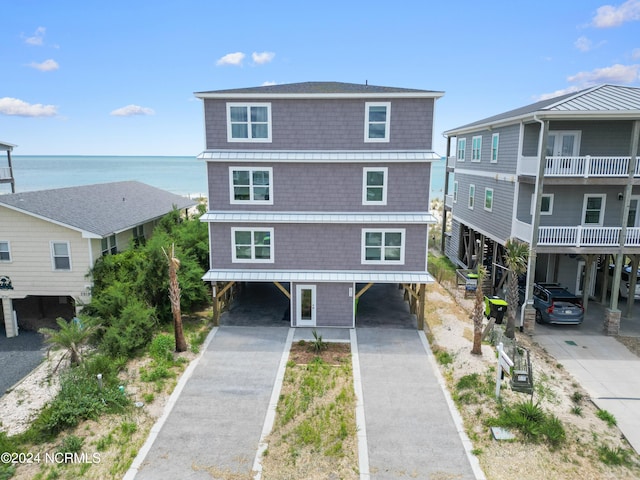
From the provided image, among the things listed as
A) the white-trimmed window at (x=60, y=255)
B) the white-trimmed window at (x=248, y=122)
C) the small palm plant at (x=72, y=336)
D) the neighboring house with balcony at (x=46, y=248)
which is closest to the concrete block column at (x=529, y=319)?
the white-trimmed window at (x=248, y=122)

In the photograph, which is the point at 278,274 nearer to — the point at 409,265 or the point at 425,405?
the point at 409,265

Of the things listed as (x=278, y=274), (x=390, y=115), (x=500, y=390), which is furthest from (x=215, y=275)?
(x=500, y=390)

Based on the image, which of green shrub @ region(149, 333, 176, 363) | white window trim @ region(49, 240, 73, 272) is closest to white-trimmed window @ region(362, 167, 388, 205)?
Result: green shrub @ region(149, 333, 176, 363)

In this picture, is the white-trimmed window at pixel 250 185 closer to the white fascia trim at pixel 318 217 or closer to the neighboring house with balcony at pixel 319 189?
the neighboring house with balcony at pixel 319 189

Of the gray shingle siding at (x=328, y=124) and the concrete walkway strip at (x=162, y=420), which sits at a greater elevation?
the gray shingle siding at (x=328, y=124)

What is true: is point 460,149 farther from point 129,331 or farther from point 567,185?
point 129,331
